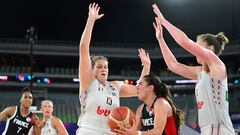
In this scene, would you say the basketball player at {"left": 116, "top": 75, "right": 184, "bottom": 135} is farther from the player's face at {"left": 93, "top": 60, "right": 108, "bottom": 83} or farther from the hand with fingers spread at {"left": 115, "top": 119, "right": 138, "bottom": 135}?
the player's face at {"left": 93, "top": 60, "right": 108, "bottom": 83}

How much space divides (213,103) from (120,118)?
102 cm

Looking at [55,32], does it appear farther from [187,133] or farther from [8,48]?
[187,133]

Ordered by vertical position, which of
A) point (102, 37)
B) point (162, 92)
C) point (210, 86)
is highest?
point (102, 37)

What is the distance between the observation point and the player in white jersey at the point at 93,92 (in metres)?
4.28

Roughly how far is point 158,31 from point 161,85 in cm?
71

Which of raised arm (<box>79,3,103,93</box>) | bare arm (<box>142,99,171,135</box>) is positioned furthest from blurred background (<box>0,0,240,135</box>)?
bare arm (<box>142,99,171,135</box>)

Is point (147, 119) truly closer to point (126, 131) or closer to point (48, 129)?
point (126, 131)

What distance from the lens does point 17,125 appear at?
23.3 ft

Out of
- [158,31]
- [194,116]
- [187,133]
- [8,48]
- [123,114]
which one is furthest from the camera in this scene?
[8,48]

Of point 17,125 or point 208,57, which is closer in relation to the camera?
point 208,57

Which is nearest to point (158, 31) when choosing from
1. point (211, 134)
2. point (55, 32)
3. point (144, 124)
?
point (144, 124)

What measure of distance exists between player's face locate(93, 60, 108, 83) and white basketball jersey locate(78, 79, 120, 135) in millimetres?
76

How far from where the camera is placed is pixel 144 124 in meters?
4.24

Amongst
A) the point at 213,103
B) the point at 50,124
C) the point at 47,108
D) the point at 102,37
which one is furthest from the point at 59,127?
the point at 102,37
